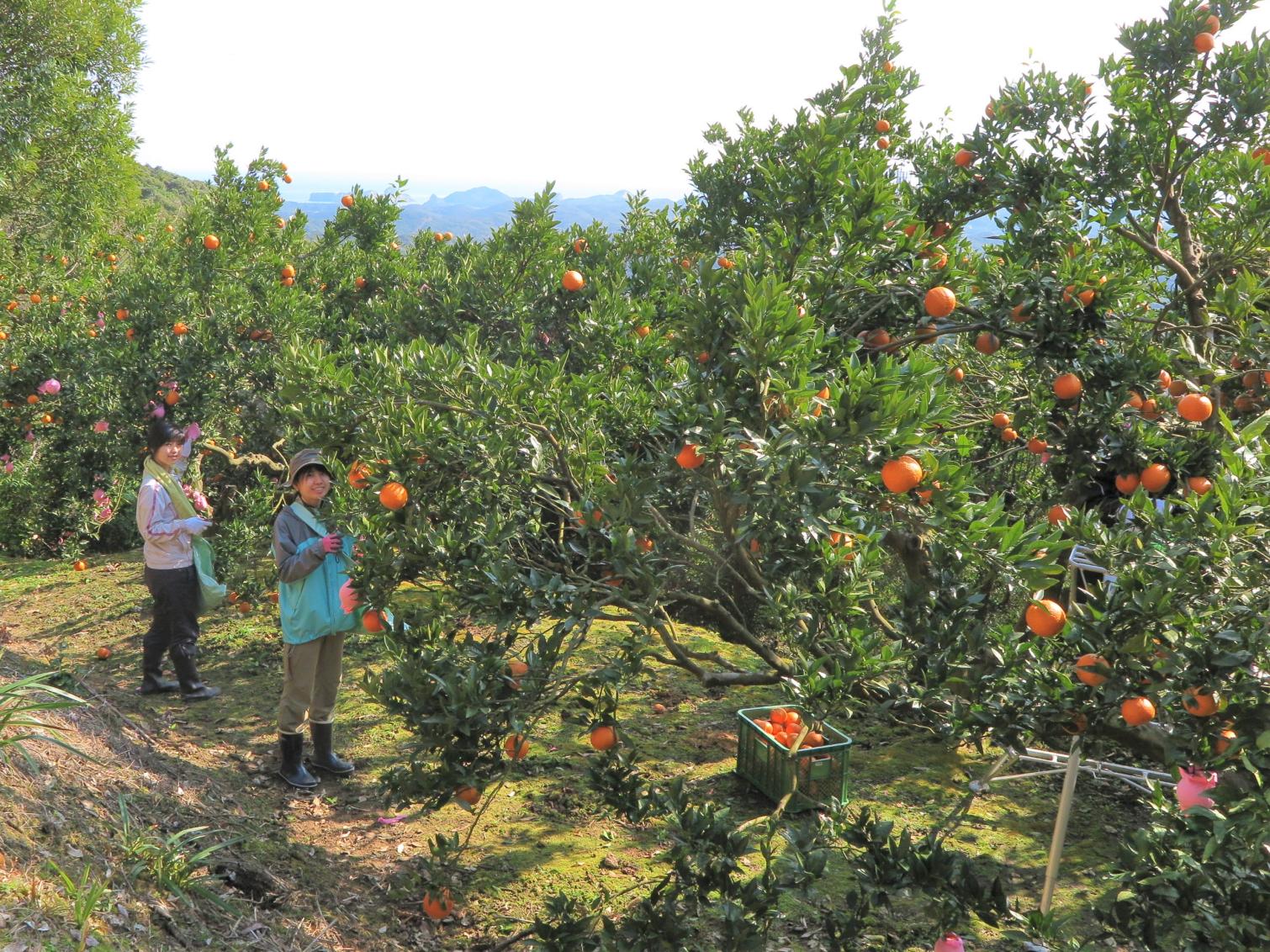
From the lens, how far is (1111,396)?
347 cm

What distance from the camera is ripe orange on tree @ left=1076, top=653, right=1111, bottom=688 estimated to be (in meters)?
2.16

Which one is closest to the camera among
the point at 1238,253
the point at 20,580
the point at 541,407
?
the point at 541,407

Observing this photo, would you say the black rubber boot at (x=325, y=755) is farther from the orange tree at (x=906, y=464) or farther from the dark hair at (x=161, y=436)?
the dark hair at (x=161, y=436)

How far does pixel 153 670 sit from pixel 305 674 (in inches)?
70.4

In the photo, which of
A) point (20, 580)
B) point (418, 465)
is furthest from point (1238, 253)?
point (20, 580)

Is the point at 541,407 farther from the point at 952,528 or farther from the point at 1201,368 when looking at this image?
the point at 1201,368

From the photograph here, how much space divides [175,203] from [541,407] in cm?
3107

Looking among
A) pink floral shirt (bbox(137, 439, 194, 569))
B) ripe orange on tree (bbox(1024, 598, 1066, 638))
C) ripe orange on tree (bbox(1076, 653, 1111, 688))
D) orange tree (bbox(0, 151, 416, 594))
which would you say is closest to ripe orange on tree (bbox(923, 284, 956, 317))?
ripe orange on tree (bbox(1024, 598, 1066, 638))

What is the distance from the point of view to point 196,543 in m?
5.46

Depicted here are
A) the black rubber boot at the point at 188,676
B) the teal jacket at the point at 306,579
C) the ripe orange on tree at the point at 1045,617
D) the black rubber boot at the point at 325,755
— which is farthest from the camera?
the black rubber boot at the point at 188,676

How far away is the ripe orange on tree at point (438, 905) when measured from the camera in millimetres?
3449

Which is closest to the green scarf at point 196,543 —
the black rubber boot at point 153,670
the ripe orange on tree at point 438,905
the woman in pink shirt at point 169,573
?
the woman in pink shirt at point 169,573

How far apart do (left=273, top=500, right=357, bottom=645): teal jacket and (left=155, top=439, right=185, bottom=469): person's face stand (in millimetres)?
1187

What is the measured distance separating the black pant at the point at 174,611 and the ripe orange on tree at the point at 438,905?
2760 mm
